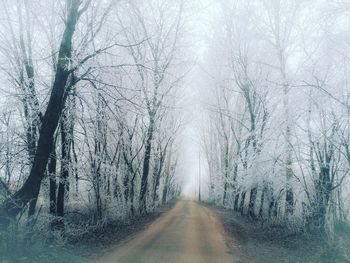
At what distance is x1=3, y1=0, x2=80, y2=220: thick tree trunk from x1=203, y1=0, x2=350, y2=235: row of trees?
6125 millimetres

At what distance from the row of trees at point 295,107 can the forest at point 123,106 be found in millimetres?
67

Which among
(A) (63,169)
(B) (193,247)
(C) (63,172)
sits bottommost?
(B) (193,247)

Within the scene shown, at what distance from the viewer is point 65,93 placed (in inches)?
397

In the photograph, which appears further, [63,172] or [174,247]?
[63,172]

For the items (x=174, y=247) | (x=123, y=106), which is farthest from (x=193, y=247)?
(x=123, y=106)

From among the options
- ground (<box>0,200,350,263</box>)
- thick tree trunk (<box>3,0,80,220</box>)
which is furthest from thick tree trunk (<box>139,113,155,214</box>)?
thick tree trunk (<box>3,0,80,220</box>)

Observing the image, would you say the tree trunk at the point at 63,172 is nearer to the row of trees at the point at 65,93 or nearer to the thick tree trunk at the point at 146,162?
the row of trees at the point at 65,93

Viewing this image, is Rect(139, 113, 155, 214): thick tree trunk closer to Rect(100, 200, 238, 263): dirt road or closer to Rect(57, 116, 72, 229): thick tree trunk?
Rect(100, 200, 238, 263): dirt road

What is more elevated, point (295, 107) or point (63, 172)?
point (295, 107)

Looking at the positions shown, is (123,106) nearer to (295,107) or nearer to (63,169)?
(63,169)

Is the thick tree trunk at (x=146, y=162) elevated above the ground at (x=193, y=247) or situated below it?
above

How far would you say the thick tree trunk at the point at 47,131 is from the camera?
840 centimetres

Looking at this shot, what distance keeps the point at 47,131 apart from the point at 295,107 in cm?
1010

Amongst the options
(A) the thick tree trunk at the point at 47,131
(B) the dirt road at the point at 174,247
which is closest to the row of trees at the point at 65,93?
(A) the thick tree trunk at the point at 47,131
